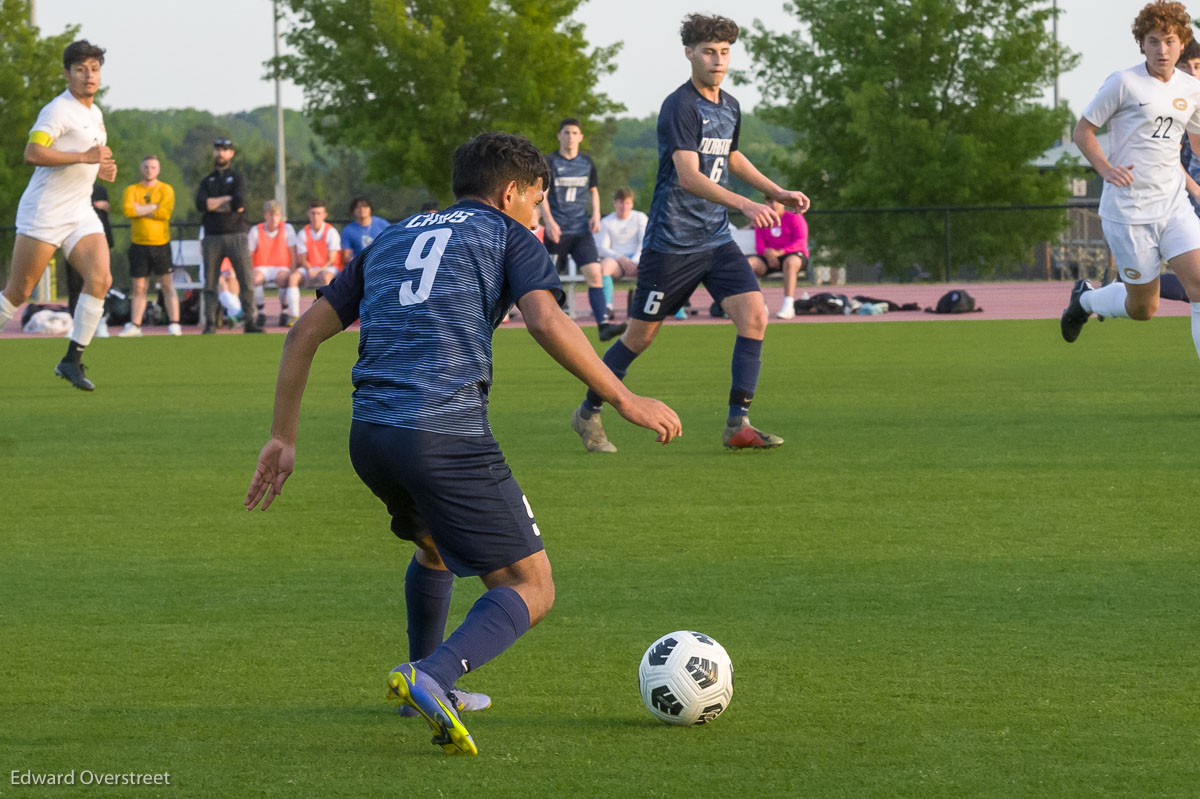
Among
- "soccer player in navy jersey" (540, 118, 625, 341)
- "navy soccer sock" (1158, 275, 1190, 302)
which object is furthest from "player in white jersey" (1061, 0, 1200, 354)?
"soccer player in navy jersey" (540, 118, 625, 341)

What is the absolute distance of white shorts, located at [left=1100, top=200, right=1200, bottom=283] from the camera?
28.7ft

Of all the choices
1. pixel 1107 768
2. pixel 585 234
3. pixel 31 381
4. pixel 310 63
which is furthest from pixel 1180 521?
pixel 310 63

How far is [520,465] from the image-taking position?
8.17 metres

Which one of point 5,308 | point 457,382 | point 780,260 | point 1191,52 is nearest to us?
point 457,382

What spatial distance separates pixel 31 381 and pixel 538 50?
73.3ft

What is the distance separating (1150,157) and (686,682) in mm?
6203

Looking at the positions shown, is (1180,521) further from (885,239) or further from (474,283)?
(885,239)

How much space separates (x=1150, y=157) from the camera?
29.0 ft

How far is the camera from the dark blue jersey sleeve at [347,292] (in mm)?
3918

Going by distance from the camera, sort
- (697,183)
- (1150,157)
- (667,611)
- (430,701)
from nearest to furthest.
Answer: (430,701) < (667,611) < (697,183) < (1150,157)

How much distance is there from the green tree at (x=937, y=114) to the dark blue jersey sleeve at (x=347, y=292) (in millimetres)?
33222

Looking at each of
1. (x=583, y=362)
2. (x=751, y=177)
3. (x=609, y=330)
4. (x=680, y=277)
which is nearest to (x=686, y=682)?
(x=583, y=362)

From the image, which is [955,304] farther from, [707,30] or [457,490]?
[457,490]

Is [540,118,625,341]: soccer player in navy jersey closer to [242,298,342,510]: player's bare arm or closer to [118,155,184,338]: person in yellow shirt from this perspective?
[118,155,184,338]: person in yellow shirt
